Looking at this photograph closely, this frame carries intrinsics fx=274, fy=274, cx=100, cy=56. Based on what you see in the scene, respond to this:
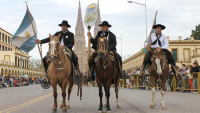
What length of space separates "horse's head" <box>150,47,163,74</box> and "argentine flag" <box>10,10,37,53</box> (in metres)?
5.55

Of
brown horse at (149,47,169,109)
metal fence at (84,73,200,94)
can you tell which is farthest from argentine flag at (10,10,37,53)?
metal fence at (84,73,200,94)

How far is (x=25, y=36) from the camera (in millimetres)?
12641

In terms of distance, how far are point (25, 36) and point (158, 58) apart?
20.2 feet

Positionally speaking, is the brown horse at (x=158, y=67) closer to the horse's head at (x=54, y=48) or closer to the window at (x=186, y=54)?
the horse's head at (x=54, y=48)

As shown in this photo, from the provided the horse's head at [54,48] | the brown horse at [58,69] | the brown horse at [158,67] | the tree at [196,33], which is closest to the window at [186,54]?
the tree at [196,33]

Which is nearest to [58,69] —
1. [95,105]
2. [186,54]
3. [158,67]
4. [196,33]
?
[95,105]

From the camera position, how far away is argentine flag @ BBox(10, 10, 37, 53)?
1256 centimetres

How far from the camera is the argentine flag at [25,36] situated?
12562mm

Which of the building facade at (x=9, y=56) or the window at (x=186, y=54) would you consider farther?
the building facade at (x=9, y=56)

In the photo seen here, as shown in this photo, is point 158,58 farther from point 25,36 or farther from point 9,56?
point 9,56

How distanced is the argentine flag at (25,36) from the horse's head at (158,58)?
555 centimetres

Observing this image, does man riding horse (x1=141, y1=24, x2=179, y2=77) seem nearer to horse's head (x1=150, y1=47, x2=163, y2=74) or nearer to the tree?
horse's head (x1=150, y1=47, x2=163, y2=74)

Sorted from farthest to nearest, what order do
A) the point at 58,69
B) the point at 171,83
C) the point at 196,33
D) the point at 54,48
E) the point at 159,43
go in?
1. the point at 196,33
2. the point at 171,83
3. the point at 159,43
4. the point at 58,69
5. the point at 54,48

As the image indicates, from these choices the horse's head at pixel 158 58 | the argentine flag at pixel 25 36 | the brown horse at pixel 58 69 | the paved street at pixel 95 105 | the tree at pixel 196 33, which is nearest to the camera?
the brown horse at pixel 58 69
